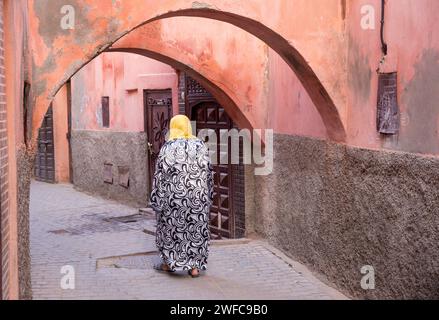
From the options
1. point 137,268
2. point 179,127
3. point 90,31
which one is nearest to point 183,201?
point 179,127

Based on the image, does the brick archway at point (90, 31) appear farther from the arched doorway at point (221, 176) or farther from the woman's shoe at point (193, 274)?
the arched doorway at point (221, 176)

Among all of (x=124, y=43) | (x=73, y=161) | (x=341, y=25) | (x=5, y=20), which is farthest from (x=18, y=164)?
(x=73, y=161)

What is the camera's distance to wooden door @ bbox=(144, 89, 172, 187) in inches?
451

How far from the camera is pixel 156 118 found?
1188cm

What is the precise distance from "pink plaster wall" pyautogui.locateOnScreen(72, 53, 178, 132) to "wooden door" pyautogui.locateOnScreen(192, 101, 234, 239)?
3.84 feet

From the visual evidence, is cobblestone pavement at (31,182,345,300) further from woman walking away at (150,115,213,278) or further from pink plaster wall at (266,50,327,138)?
pink plaster wall at (266,50,327,138)

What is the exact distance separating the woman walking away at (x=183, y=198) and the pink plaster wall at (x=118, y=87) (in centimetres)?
403

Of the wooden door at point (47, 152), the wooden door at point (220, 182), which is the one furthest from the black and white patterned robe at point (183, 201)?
the wooden door at point (47, 152)

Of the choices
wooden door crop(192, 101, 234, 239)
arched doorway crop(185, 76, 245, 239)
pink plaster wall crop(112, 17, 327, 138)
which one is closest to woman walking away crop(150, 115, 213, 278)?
pink plaster wall crop(112, 17, 327, 138)

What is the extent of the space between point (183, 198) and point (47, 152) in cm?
982

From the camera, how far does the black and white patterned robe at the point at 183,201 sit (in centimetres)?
689

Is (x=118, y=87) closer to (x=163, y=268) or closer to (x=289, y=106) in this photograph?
(x=289, y=106)

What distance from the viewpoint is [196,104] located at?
33.4 feet
